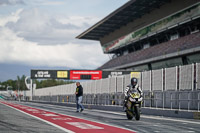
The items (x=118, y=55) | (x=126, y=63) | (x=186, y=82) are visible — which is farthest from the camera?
(x=118, y=55)

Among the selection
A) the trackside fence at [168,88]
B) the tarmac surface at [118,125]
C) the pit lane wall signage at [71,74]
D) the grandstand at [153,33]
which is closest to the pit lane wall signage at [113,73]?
the pit lane wall signage at [71,74]

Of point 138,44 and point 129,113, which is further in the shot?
point 138,44

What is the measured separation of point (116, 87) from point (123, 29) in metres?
47.4

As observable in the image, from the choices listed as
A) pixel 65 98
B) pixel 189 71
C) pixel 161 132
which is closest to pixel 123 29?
pixel 65 98

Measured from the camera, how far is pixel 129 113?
14789 mm

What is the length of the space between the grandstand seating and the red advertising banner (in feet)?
23.1

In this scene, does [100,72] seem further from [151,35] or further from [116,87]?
[116,87]

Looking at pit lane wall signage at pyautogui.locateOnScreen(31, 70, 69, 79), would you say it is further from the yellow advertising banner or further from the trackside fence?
the trackside fence

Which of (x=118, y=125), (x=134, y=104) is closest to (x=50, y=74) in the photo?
(x=134, y=104)

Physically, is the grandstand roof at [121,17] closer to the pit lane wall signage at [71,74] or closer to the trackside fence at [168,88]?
the pit lane wall signage at [71,74]

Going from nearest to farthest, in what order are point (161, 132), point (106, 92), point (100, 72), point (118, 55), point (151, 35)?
point (161, 132), point (106, 92), point (151, 35), point (100, 72), point (118, 55)

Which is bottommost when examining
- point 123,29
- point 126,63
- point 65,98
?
point 65,98

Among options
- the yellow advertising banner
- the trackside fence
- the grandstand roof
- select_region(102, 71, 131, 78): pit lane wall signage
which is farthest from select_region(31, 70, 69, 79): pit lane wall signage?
the trackside fence

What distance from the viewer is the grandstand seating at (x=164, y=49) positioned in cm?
5007
